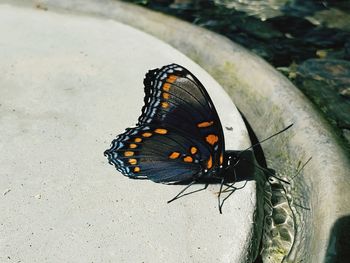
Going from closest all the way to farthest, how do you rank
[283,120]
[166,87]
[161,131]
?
[166,87] → [161,131] → [283,120]

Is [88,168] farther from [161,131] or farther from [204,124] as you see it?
[204,124]

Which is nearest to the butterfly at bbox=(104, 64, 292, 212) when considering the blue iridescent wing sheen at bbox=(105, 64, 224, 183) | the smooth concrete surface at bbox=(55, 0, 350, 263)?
the blue iridescent wing sheen at bbox=(105, 64, 224, 183)

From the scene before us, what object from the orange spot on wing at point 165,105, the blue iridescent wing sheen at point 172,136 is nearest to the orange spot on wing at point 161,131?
the blue iridescent wing sheen at point 172,136

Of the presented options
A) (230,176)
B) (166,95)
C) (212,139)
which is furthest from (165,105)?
(230,176)

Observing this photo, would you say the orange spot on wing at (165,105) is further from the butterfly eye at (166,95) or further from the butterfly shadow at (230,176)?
the butterfly shadow at (230,176)

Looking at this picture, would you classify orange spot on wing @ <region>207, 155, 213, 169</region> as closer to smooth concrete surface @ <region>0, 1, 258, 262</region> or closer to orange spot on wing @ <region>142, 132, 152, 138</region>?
smooth concrete surface @ <region>0, 1, 258, 262</region>

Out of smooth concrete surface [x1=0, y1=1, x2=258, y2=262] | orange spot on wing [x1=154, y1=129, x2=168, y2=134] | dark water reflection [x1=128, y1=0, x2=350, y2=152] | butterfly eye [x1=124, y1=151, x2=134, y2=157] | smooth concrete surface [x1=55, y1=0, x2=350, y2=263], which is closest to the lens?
smooth concrete surface [x1=0, y1=1, x2=258, y2=262]
